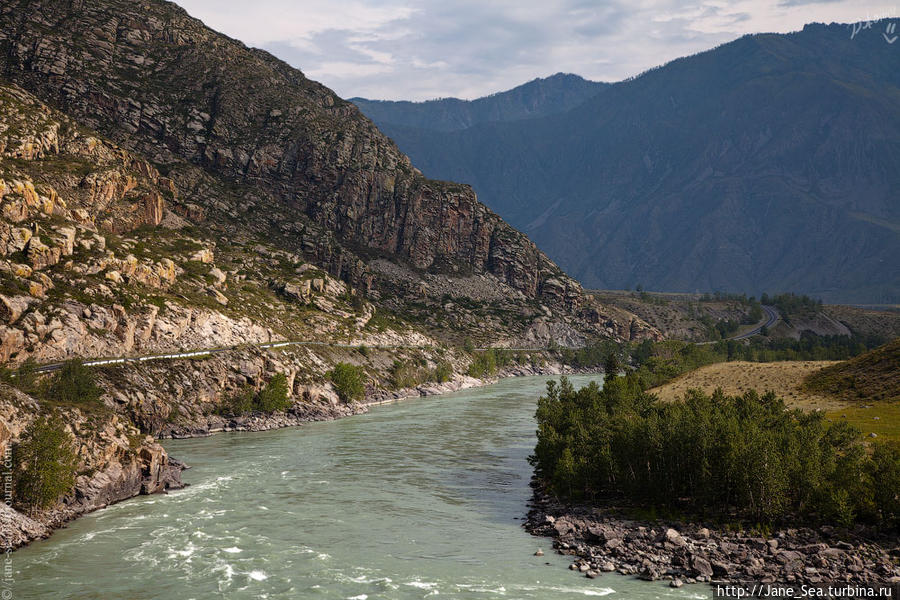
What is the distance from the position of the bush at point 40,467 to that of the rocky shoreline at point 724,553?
3462 centimetres

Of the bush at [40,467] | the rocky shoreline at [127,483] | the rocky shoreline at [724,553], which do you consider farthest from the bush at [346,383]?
the rocky shoreline at [724,553]

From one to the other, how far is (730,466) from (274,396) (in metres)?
77.1

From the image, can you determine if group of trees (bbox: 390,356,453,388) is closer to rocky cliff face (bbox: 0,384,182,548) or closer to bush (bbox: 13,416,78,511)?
rocky cliff face (bbox: 0,384,182,548)

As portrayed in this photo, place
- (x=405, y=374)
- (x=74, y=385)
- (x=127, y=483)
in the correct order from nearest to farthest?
(x=127, y=483), (x=74, y=385), (x=405, y=374)

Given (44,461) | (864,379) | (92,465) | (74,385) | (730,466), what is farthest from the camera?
(864,379)

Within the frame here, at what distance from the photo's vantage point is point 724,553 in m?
40.4

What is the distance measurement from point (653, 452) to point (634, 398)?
30.1m

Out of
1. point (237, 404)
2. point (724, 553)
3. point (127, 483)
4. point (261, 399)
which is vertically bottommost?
point (237, 404)

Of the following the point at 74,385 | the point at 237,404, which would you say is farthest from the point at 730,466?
the point at 237,404

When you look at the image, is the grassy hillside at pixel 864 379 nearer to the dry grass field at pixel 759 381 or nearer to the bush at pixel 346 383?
the dry grass field at pixel 759 381

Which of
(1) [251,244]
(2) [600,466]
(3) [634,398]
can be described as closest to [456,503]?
(2) [600,466]

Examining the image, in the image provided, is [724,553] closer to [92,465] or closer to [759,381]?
[92,465]

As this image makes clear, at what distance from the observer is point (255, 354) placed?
376 feet

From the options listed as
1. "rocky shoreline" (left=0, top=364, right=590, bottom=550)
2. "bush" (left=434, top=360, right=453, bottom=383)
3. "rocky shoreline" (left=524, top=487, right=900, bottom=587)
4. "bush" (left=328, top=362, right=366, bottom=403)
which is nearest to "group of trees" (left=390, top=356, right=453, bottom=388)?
"bush" (left=434, top=360, right=453, bottom=383)
